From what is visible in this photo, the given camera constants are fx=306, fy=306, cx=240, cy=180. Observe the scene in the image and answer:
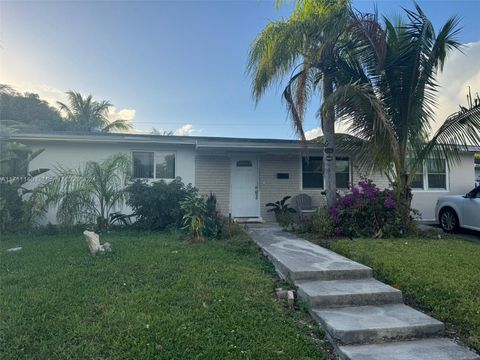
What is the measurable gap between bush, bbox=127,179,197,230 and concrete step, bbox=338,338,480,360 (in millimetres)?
6153

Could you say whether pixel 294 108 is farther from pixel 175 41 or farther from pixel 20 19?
pixel 20 19

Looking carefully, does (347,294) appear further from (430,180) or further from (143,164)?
(430,180)

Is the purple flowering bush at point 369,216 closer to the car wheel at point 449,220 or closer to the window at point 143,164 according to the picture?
the car wheel at point 449,220

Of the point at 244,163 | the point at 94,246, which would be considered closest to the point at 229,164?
the point at 244,163

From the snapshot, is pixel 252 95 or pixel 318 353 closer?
pixel 318 353

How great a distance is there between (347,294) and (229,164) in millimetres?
7359

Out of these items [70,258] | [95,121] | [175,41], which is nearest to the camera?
[70,258]

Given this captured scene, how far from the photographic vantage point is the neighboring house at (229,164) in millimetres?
9719

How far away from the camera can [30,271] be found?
4.81m

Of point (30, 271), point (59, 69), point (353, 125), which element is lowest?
point (30, 271)

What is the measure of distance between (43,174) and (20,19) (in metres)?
4.41

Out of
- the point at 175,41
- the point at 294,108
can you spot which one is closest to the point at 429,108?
the point at 294,108

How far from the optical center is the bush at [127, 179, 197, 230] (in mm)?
8438

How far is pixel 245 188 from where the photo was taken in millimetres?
10844
